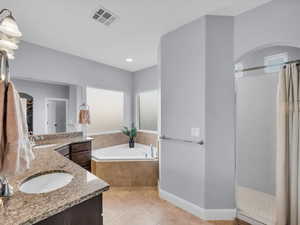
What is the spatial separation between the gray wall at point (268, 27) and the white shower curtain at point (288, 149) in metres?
0.33

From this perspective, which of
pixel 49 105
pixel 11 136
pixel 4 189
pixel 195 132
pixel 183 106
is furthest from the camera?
pixel 49 105

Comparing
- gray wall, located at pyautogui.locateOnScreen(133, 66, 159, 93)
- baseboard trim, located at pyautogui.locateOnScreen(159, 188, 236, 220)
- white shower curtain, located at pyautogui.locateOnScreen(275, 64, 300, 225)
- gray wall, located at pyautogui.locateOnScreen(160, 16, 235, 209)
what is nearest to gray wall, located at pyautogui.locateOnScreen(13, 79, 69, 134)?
gray wall, located at pyautogui.locateOnScreen(133, 66, 159, 93)

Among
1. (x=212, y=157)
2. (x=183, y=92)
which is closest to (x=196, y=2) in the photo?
(x=183, y=92)

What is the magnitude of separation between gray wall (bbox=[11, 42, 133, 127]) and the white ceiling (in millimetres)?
171

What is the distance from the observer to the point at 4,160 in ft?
2.22

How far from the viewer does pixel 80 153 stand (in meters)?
2.60

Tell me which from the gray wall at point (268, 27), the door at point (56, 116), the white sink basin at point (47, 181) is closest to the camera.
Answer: the white sink basin at point (47, 181)

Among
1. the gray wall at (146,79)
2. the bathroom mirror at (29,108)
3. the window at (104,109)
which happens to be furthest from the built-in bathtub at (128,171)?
the gray wall at (146,79)

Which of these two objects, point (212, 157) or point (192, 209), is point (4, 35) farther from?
point (192, 209)

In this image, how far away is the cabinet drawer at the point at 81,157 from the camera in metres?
2.50

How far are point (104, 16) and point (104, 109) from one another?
2342 millimetres

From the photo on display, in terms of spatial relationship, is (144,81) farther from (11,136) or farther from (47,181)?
(11,136)

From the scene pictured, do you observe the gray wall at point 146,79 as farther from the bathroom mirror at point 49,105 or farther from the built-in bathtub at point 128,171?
the built-in bathtub at point 128,171

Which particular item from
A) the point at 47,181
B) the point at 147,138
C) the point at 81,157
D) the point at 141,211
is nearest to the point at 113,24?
the point at 47,181
